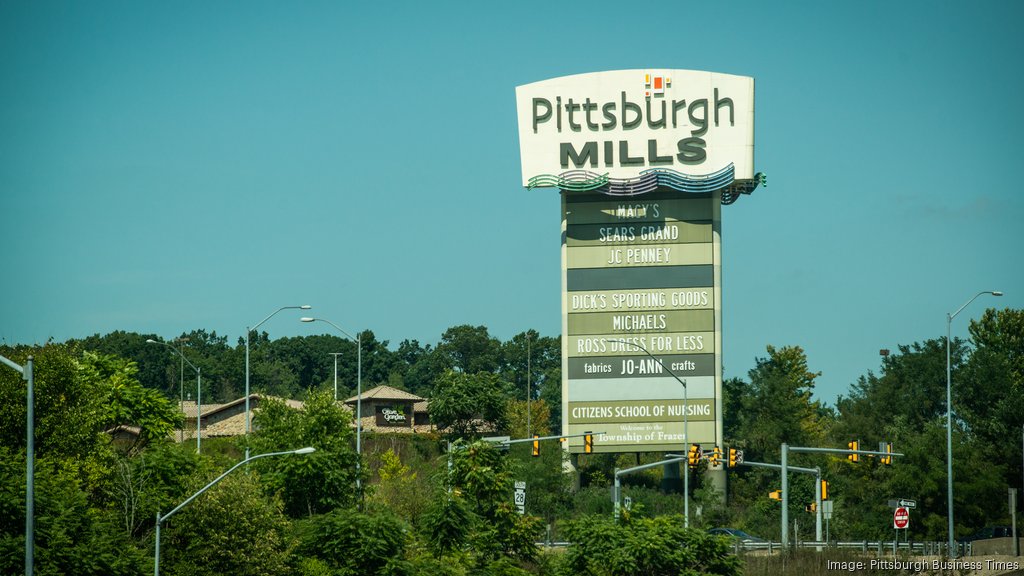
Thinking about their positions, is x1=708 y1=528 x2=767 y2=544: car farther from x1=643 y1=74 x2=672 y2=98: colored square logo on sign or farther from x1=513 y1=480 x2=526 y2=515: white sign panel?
x1=643 y1=74 x2=672 y2=98: colored square logo on sign

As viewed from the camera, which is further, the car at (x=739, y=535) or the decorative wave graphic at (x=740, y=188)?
the decorative wave graphic at (x=740, y=188)

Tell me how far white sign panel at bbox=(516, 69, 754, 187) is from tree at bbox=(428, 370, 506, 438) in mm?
15014

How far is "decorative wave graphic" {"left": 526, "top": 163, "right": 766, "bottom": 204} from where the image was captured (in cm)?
8844

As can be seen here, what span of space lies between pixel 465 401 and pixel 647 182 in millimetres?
19675

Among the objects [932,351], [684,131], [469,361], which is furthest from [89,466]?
[469,361]

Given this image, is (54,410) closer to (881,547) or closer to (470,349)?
(881,547)

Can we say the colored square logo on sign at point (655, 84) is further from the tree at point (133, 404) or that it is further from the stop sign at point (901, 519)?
the tree at point (133, 404)

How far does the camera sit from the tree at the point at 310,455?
202 feet

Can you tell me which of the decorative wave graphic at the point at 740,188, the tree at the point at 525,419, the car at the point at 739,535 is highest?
the decorative wave graphic at the point at 740,188

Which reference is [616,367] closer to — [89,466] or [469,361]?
[89,466]

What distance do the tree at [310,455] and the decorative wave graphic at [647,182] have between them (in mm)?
28362

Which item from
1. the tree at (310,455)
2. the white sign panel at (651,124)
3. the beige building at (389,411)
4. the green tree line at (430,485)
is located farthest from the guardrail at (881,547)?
the beige building at (389,411)

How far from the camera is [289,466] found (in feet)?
201

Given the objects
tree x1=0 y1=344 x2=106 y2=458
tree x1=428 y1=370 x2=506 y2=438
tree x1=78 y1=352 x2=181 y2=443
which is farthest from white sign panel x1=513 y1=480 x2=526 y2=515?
tree x1=428 y1=370 x2=506 y2=438
